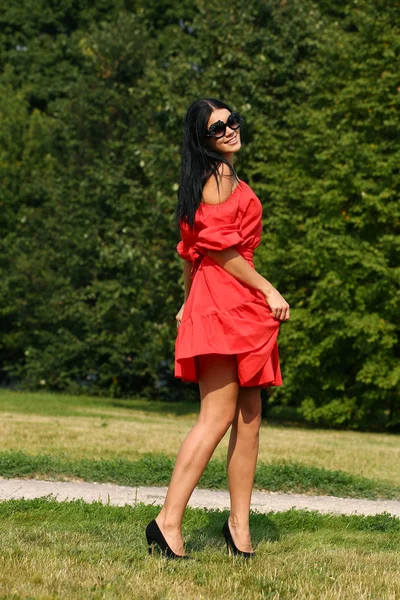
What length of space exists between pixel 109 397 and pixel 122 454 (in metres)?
17.4

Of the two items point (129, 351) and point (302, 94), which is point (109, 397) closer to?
point (129, 351)

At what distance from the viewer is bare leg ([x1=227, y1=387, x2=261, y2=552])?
445cm

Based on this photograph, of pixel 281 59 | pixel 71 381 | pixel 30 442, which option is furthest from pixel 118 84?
pixel 30 442

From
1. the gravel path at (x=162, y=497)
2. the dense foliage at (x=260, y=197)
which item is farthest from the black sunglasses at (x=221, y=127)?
the dense foliage at (x=260, y=197)

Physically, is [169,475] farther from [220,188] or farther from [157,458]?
[220,188]

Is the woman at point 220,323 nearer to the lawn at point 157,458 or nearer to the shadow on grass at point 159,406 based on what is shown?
the lawn at point 157,458

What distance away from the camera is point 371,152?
55.5 ft

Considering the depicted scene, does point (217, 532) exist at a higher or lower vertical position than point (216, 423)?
lower

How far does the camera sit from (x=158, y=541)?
4203mm

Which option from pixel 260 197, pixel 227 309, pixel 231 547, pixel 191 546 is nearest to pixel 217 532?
pixel 191 546

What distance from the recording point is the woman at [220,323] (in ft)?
13.9

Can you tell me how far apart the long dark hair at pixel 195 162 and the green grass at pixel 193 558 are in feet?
5.14

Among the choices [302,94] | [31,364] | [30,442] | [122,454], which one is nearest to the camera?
[122,454]

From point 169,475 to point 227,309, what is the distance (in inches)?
128
